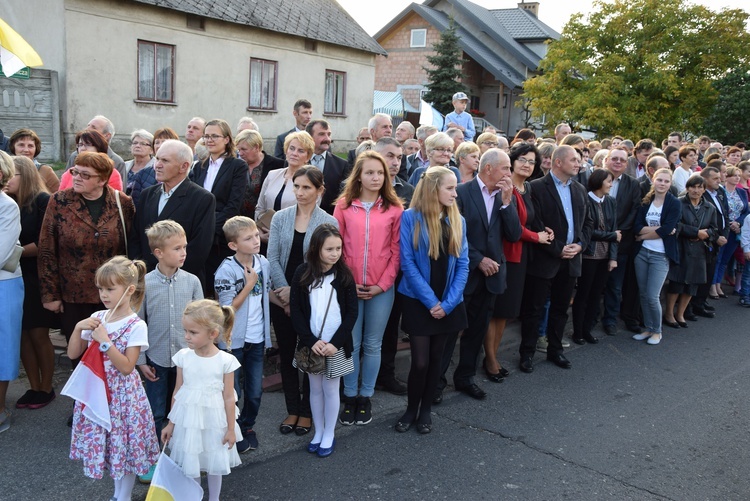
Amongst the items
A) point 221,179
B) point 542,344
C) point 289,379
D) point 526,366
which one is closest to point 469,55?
point 542,344

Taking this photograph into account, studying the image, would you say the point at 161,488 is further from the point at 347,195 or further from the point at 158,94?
the point at 158,94

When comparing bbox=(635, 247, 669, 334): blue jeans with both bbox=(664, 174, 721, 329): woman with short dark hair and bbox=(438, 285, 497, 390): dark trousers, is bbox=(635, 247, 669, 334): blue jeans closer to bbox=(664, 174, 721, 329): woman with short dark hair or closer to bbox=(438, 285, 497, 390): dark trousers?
bbox=(664, 174, 721, 329): woman with short dark hair

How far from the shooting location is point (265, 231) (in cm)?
591

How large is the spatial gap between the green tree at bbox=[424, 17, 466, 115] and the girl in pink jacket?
2998cm

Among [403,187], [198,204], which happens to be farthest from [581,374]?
[198,204]

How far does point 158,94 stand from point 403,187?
15.1m

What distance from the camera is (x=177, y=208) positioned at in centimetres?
475

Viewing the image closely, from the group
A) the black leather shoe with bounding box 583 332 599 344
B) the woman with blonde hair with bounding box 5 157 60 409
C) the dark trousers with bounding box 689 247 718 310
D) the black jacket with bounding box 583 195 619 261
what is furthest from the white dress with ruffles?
the dark trousers with bounding box 689 247 718 310

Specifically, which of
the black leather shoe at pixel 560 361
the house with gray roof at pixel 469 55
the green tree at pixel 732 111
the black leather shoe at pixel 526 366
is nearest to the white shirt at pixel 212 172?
the black leather shoe at pixel 526 366

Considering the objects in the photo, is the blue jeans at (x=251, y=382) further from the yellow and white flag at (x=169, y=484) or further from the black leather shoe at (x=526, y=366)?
the black leather shoe at (x=526, y=366)

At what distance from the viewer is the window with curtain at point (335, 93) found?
79.8 feet

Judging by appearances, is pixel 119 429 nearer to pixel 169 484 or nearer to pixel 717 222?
pixel 169 484

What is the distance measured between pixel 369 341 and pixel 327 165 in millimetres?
2140

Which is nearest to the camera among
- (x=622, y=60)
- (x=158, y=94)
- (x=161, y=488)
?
(x=161, y=488)
